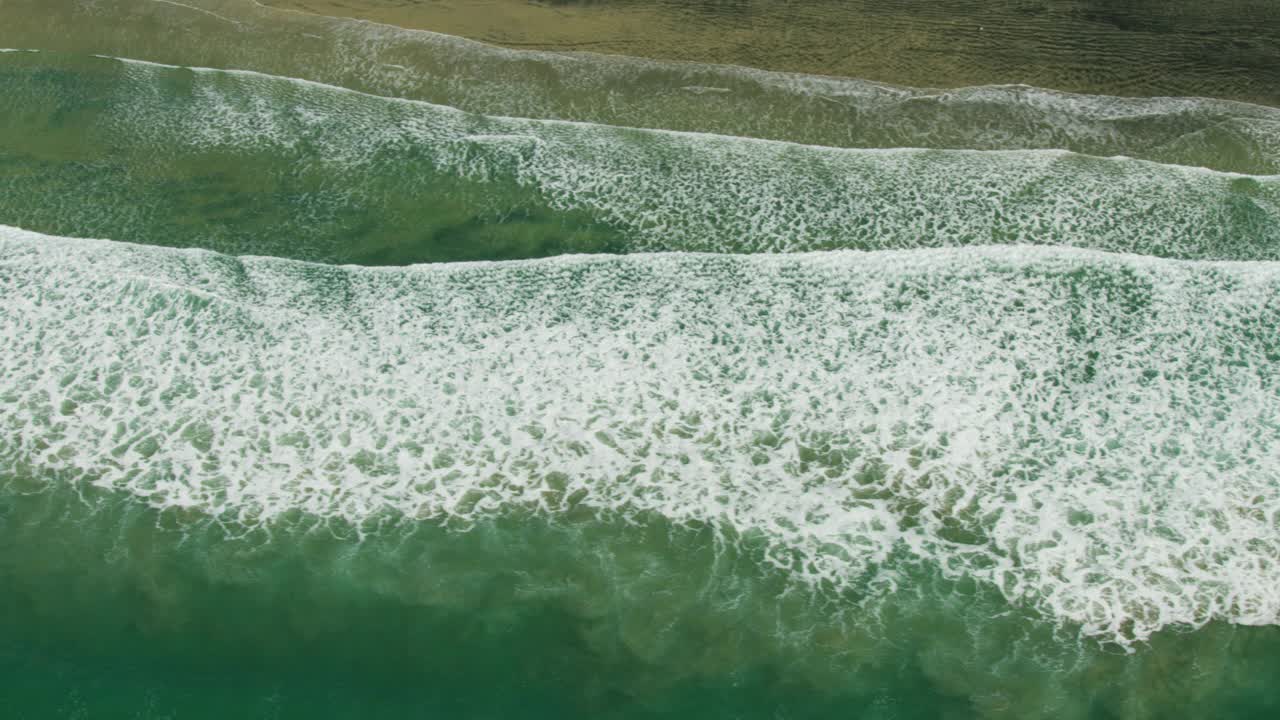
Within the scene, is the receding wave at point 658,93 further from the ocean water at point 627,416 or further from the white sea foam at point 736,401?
the white sea foam at point 736,401

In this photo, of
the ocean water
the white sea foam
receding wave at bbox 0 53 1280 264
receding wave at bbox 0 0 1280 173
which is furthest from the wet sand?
the white sea foam

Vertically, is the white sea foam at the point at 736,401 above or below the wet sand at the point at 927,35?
below

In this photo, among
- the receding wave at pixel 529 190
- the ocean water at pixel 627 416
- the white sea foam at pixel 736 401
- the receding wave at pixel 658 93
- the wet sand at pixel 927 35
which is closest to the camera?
the ocean water at pixel 627 416

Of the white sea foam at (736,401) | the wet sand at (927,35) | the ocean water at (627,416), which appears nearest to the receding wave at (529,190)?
the ocean water at (627,416)

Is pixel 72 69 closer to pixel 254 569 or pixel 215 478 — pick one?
pixel 215 478

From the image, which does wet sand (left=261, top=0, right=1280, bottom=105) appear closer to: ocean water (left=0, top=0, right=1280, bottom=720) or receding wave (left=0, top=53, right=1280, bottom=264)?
ocean water (left=0, top=0, right=1280, bottom=720)

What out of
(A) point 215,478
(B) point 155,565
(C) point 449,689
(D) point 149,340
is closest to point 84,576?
(B) point 155,565
